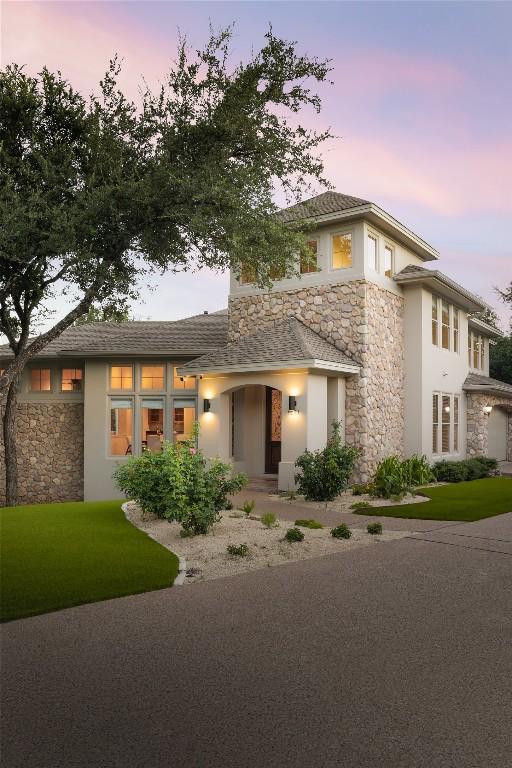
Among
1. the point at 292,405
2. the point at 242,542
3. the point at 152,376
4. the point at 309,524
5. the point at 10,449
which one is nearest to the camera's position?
the point at 242,542

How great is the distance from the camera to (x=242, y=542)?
830 centimetres

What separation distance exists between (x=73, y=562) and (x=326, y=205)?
12.2 m

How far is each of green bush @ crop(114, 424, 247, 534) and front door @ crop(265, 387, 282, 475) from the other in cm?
725

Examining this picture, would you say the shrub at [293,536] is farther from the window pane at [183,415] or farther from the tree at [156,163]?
the window pane at [183,415]

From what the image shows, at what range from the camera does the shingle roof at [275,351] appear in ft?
46.2

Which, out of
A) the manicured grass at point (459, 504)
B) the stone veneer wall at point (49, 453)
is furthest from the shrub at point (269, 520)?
the stone veneer wall at point (49, 453)

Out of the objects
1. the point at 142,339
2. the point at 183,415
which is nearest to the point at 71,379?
the point at 142,339

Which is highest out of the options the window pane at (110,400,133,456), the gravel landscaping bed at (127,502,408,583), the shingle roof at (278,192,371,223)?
the shingle roof at (278,192,371,223)

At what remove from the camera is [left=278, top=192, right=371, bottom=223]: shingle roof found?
15357 millimetres

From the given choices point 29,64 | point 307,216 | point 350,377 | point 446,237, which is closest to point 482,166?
point 307,216

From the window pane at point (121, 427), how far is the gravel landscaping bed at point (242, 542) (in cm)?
795

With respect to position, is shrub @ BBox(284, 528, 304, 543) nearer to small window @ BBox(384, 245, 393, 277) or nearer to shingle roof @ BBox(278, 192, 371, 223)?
shingle roof @ BBox(278, 192, 371, 223)

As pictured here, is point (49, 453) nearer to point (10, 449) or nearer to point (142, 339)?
point (10, 449)

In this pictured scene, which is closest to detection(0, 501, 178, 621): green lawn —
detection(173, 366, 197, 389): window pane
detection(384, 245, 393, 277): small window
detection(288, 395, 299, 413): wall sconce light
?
detection(288, 395, 299, 413): wall sconce light
